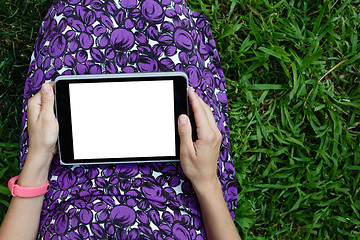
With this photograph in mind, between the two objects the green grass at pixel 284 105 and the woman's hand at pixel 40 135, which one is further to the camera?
the green grass at pixel 284 105

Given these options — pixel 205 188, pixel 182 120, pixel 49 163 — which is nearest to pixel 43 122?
pixel 49 163

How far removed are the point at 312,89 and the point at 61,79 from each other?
1.00 meters

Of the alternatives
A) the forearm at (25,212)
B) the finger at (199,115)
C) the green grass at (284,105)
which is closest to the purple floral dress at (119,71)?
the forearm at (25,212)

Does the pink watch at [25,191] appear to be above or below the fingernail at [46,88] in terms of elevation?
below

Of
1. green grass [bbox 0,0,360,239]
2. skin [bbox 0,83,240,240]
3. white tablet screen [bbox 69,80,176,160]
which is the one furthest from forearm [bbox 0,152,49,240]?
green grass [bbox 0,0,360,239]

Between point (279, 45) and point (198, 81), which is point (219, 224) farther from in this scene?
point (279, 45)

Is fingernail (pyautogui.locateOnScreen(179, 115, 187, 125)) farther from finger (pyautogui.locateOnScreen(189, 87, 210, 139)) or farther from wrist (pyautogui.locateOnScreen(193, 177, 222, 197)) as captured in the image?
wrist (pyautogui.locateOnScreen(193, 177, 222, 197))

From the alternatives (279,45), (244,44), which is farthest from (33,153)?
(279,45)

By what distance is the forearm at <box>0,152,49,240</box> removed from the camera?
992 mm

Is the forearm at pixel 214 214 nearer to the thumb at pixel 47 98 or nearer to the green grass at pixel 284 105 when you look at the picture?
the green grass at pixel 284 105

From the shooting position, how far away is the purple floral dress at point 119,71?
989mm

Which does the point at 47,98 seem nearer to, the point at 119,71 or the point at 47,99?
the point at 47,99

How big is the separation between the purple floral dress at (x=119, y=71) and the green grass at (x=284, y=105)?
0.28 meters

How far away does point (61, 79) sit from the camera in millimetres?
962
